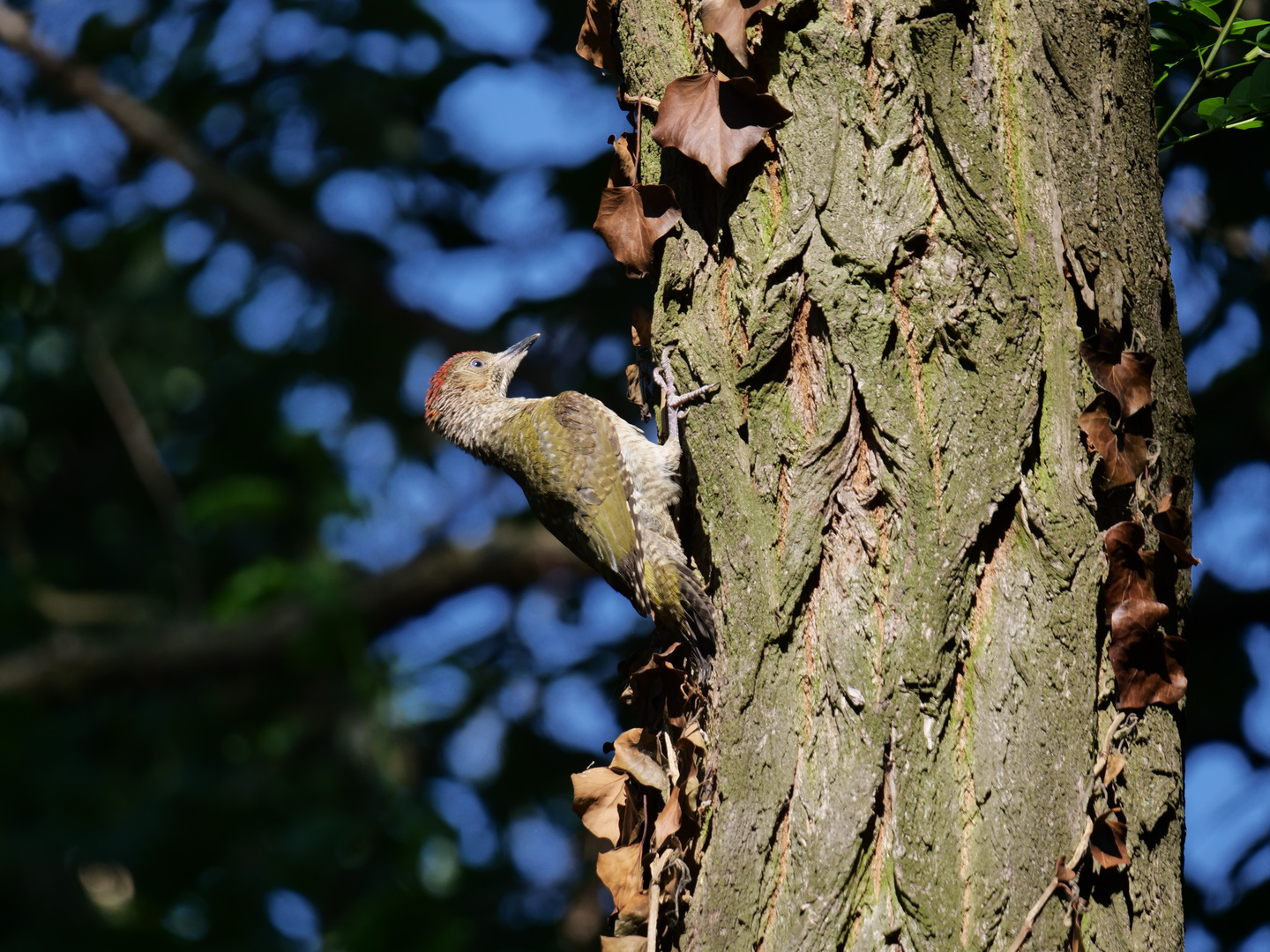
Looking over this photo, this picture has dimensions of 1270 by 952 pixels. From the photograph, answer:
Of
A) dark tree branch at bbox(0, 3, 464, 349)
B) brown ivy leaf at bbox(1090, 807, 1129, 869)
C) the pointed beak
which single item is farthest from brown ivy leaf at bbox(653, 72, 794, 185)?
dark tree branch at bbox(0, 3, 464, 349)

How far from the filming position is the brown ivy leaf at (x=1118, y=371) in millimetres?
1820

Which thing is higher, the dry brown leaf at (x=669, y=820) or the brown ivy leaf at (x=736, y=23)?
the brown ivy leaf at (x=736, y=23)

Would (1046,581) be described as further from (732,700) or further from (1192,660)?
(1192,660)

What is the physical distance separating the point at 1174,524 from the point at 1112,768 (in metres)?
0.42

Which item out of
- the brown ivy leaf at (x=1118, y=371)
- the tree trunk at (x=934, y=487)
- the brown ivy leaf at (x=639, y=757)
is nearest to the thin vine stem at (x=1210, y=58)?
the tree trunk at (x=934, y=487)

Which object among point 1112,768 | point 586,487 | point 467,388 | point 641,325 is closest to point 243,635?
point 467,388

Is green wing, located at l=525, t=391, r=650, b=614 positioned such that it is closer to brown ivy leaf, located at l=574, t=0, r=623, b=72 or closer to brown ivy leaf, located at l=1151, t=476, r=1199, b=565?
brown ivy leaf, located at l=574, t=0, r=623, b=72

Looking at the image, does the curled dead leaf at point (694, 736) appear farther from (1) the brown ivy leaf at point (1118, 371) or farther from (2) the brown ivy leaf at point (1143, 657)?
(1) the brown ivy leaf at point (1118, 371)

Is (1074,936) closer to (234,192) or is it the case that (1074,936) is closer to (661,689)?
(661,689)

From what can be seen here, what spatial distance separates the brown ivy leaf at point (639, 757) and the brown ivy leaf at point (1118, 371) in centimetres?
104

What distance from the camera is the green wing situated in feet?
11.4

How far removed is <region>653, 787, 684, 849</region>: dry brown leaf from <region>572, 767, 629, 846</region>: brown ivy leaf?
154 mm

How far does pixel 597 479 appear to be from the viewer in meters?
3.67

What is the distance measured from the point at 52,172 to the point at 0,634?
316 centimetres
